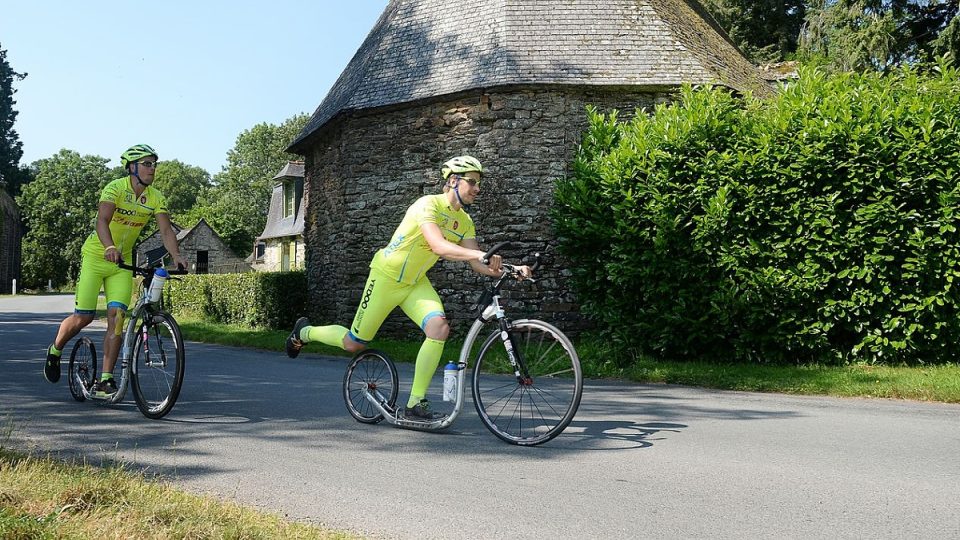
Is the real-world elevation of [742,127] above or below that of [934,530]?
above

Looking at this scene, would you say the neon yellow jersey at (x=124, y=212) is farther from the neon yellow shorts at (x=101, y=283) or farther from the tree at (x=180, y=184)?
the tree at (x=180, y=184)

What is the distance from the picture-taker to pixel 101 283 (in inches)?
287

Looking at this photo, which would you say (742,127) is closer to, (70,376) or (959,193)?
(959,193)

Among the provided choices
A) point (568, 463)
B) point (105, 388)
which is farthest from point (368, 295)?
point (105, 388)

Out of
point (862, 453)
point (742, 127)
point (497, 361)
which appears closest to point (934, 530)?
point (862, 453)

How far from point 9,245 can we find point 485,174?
219ft

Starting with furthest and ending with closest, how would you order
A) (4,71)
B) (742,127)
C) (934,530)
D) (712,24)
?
1. (4,71)
2. (712,24)
3. (742,127)
4. (934,530)

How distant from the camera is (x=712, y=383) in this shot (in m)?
10.1

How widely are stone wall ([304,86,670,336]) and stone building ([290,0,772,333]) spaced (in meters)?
0.02

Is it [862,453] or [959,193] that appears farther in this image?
[959,193]

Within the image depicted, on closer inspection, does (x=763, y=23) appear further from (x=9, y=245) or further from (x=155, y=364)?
(x=9, y=245)

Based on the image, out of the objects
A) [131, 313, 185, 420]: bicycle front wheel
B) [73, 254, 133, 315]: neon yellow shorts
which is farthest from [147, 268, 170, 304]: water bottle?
[73, 254, 133, 315]: neon yellow shorts

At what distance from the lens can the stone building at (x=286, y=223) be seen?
4566 centimetres

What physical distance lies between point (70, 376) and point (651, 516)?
18.5ft
